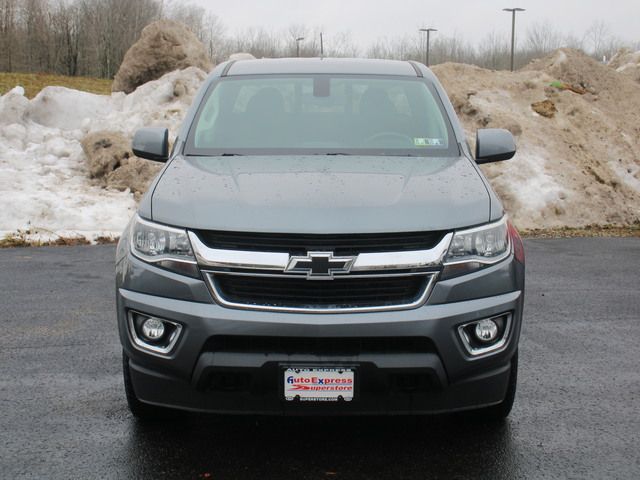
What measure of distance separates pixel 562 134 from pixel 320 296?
13818 millimetres

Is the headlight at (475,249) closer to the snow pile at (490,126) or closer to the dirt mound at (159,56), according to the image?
the snow pile at (490,126)

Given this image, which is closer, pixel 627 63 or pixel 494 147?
pixel 494 147

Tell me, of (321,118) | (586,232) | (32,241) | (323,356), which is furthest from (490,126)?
(323,356)

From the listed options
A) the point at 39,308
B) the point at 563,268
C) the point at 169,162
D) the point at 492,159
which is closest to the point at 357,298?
the point at 169,162

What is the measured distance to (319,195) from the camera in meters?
3.84

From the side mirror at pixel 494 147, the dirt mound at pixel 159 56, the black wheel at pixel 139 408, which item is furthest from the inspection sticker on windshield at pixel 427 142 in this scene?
the dirt mound at pixel 159 56

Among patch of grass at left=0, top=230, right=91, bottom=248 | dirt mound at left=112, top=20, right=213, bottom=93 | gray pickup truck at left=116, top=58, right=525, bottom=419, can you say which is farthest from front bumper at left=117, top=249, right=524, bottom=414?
dirt mound at left=112, top=20, right=213, bottom=93

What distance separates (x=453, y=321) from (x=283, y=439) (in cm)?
112

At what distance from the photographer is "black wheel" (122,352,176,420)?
4.10 metres

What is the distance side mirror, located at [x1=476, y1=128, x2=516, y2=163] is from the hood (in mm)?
540

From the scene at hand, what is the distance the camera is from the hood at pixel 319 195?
11.9 ft

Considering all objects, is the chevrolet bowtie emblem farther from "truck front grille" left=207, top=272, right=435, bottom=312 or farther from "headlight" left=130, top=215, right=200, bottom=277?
"headlight" left=130, top=215, right=200, bottom=277

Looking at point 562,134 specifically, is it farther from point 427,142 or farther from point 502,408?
point 502,408

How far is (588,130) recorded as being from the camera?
16828 millimetres
